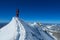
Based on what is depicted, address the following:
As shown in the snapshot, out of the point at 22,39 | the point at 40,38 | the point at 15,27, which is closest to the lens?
the point at 22,39

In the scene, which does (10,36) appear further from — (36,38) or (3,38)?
(36,38)

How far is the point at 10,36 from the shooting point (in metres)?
13.3

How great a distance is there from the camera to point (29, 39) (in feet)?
44.8

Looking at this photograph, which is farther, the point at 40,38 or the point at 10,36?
the point at 40,38

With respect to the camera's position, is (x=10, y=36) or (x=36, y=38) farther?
(x=36, y=38)

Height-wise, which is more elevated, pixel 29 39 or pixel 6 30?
pixel 6 30

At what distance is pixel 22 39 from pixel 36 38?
1952mm

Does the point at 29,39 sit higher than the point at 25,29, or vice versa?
the point at 25,29

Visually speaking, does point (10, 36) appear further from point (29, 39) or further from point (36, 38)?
point (36, 38)

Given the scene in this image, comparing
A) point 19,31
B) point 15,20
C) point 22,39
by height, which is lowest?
point 22,39

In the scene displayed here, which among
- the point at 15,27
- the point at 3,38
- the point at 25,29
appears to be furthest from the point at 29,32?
the point at 3,38

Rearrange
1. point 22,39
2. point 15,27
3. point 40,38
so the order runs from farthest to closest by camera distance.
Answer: point 40,38 → point 15,27 → point 22,39

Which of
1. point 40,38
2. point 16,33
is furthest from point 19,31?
point 40,38

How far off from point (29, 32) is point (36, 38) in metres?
0.93
